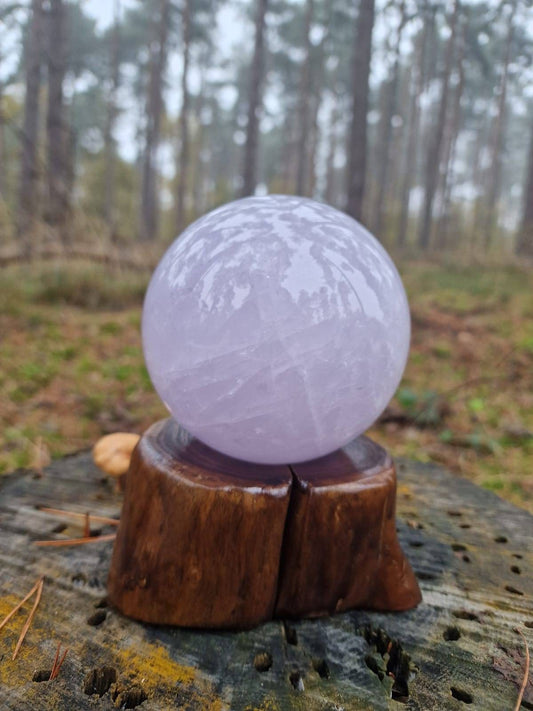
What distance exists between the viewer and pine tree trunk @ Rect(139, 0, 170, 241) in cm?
1384

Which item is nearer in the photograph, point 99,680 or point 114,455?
point 99,680

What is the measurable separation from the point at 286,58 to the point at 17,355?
71.2 ft

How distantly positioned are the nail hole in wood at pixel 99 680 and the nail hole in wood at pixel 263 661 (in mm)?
348

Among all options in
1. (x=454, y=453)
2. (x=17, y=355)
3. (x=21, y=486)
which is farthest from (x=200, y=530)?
(x=17, y=355)

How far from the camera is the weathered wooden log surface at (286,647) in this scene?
1.09m

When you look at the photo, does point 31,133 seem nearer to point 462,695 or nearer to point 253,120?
point 253,120

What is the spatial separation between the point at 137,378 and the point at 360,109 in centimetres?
635

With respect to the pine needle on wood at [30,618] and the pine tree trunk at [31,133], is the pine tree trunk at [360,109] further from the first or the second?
the pine needle on wood at [30,618]

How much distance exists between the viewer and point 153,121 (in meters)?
14.6

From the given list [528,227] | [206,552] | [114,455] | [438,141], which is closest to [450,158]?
[438,141]

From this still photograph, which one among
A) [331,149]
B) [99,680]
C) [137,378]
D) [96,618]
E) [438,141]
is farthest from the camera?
[331,149]

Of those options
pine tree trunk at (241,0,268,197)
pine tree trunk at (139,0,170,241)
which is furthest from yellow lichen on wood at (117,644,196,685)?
pine tree trunk at (139,0,170,241)

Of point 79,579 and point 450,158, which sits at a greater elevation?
point 450,158

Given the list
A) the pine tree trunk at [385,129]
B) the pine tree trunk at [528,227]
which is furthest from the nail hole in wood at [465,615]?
the pine tree trunk at [385,129]
